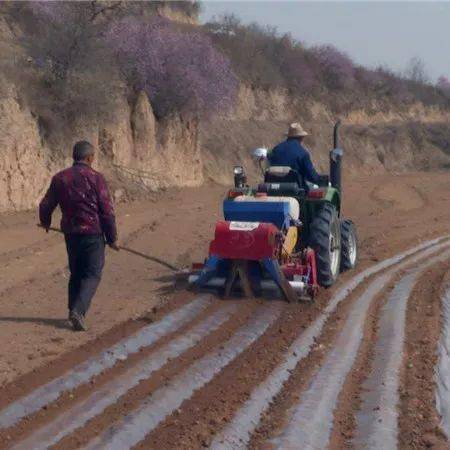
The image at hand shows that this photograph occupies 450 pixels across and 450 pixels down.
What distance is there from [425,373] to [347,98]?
4347 cm

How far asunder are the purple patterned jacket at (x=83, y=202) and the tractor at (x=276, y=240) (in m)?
1.53

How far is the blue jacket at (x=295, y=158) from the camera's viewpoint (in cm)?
1005

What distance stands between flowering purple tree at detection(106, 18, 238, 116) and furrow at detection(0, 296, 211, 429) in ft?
55.5

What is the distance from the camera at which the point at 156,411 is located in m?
5.52

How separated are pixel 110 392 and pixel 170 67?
20.7 meters

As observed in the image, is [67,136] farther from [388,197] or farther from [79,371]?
[79,371]

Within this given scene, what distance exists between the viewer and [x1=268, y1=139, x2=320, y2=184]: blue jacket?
10047mm

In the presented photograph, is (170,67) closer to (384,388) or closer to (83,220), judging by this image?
(83,220)

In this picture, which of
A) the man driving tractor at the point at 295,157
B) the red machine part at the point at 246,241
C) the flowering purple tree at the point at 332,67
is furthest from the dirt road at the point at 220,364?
the flowering purple tree at the point at 332,67

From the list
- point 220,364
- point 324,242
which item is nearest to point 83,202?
point 220,364

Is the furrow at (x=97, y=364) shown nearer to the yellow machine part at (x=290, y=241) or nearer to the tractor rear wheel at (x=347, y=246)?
the yellow machine part at (x=290, y=241)

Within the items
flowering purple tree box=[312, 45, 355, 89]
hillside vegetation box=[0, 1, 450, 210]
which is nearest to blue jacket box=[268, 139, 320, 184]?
hillside vegetation box=[0, 1, 450, 210]

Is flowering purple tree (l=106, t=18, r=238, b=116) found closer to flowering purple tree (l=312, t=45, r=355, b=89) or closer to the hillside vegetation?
the hillside vegetation

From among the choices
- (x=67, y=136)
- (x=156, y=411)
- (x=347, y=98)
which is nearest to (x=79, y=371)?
(x=156, y=411)
